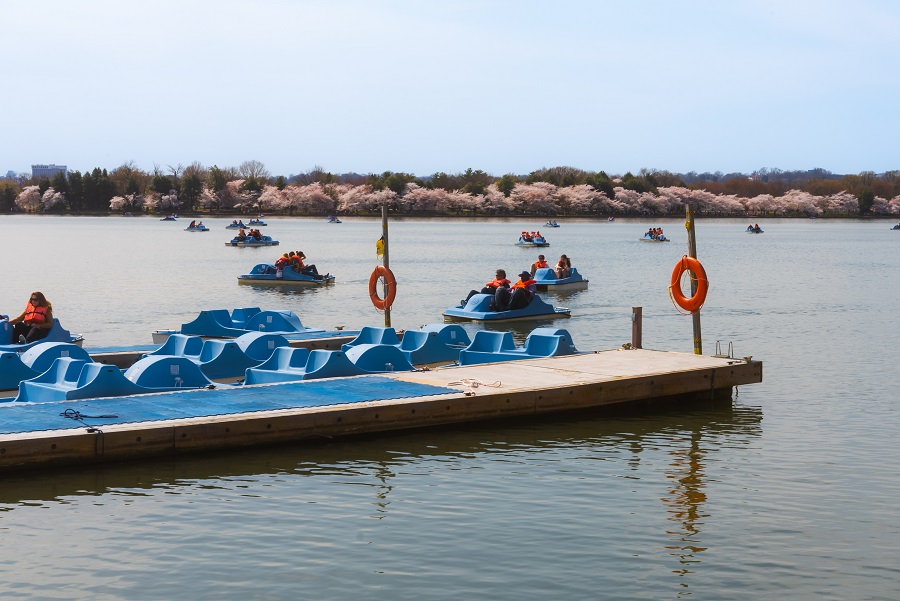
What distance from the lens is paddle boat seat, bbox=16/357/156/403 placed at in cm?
1658

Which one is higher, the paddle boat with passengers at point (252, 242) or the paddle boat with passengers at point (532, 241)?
the paddle boat with passengers at point (252, 242)

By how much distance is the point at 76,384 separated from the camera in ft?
56.4

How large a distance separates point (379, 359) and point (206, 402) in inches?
163

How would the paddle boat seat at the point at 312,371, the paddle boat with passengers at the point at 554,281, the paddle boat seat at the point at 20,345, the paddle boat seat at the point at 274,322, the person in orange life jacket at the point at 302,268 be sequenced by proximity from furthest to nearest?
→ the person in orange life jacket at the point at 302,268
the paddle boat with passengers at the point at 554,281
the paddle boat seat at the point at 274,322
the paddle boat seat at the point at 20,345
the paddle boat seat at the point at 312,371

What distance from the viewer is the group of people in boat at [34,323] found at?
22.7 meters

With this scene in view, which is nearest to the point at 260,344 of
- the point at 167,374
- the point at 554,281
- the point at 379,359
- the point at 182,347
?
the point at 182,347

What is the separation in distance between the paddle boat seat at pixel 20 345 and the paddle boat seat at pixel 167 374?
16.0 ft

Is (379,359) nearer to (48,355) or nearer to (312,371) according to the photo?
(312,371)

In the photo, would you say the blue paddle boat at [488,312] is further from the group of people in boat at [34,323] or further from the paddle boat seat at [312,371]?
the paddle boat seat at [312,371]

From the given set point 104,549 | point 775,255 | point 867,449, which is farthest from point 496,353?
point 775,255

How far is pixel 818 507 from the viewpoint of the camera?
13820 mm

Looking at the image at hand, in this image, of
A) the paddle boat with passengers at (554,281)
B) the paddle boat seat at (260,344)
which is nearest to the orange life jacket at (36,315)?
the paddle boat seat at (260,344)

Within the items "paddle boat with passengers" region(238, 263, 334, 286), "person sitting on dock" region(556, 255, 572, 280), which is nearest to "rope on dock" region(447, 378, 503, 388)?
"person sitting on dock" region(556, 255, 572, 280)

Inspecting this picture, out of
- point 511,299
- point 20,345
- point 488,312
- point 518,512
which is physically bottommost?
point 518,512
